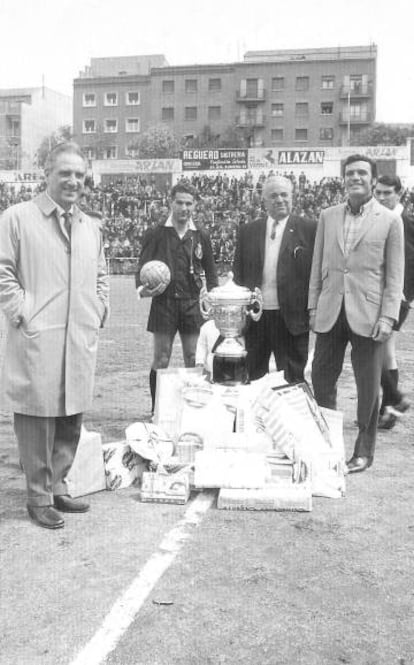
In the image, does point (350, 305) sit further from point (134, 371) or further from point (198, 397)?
point (134, 371)

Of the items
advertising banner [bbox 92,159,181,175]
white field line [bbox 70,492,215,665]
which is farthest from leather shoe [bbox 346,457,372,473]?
advertising banner [bbox 92,159,181,175]

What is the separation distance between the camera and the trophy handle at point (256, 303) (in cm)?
521

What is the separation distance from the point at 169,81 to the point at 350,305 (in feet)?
244

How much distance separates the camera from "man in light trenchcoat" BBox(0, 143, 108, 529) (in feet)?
12.5

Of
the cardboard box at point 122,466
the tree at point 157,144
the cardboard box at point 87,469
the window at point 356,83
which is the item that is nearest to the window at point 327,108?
the window at point 356,83

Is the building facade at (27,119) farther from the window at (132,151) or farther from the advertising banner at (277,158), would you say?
the advertising banner at (277,158)

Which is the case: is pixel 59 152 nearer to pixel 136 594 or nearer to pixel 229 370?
pixel 229 370

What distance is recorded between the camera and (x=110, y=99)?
3076 inches

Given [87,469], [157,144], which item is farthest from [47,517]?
[157,144]

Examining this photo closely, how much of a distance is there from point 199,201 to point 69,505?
114 feet

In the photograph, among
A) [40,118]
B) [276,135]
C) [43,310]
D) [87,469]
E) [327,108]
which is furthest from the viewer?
[40,118]

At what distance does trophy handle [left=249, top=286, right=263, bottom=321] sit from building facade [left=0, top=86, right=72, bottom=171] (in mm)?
78936

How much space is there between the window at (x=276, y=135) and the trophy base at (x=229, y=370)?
2741 inches

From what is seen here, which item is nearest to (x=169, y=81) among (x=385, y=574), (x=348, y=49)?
(x=348, y=49)
